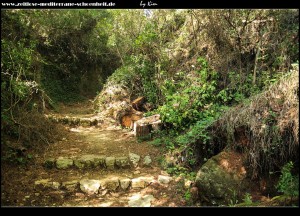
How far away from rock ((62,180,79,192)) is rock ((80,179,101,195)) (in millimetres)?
118

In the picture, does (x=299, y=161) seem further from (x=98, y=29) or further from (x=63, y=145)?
(x=98, y=29)

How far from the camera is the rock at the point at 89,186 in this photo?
450 cm

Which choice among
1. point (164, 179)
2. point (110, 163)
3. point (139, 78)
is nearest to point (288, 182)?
point (164, 179)

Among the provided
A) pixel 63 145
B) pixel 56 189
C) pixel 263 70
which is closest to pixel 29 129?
pixel 63 145

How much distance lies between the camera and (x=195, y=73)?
696 cm

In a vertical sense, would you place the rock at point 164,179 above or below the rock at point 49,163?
below

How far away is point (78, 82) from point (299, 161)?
13.4 m

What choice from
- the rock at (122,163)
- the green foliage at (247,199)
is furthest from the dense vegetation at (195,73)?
the rock at (122,163)

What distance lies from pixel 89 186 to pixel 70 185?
0.38 m

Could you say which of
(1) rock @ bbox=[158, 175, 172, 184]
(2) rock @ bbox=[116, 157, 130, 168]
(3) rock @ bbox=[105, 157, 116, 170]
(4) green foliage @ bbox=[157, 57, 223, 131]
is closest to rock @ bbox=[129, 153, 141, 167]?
(2) rock @ bbox=[116, 157, 130, 168]

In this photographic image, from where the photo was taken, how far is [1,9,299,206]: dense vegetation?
4551 millimetres

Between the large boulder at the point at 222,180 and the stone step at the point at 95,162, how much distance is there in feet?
5.15

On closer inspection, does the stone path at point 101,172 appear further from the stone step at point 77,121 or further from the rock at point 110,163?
the stone step at point 77,121

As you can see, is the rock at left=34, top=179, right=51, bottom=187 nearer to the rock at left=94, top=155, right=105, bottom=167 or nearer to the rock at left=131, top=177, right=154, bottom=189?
the rock at left=94, top=155, right=105, bottom=167
